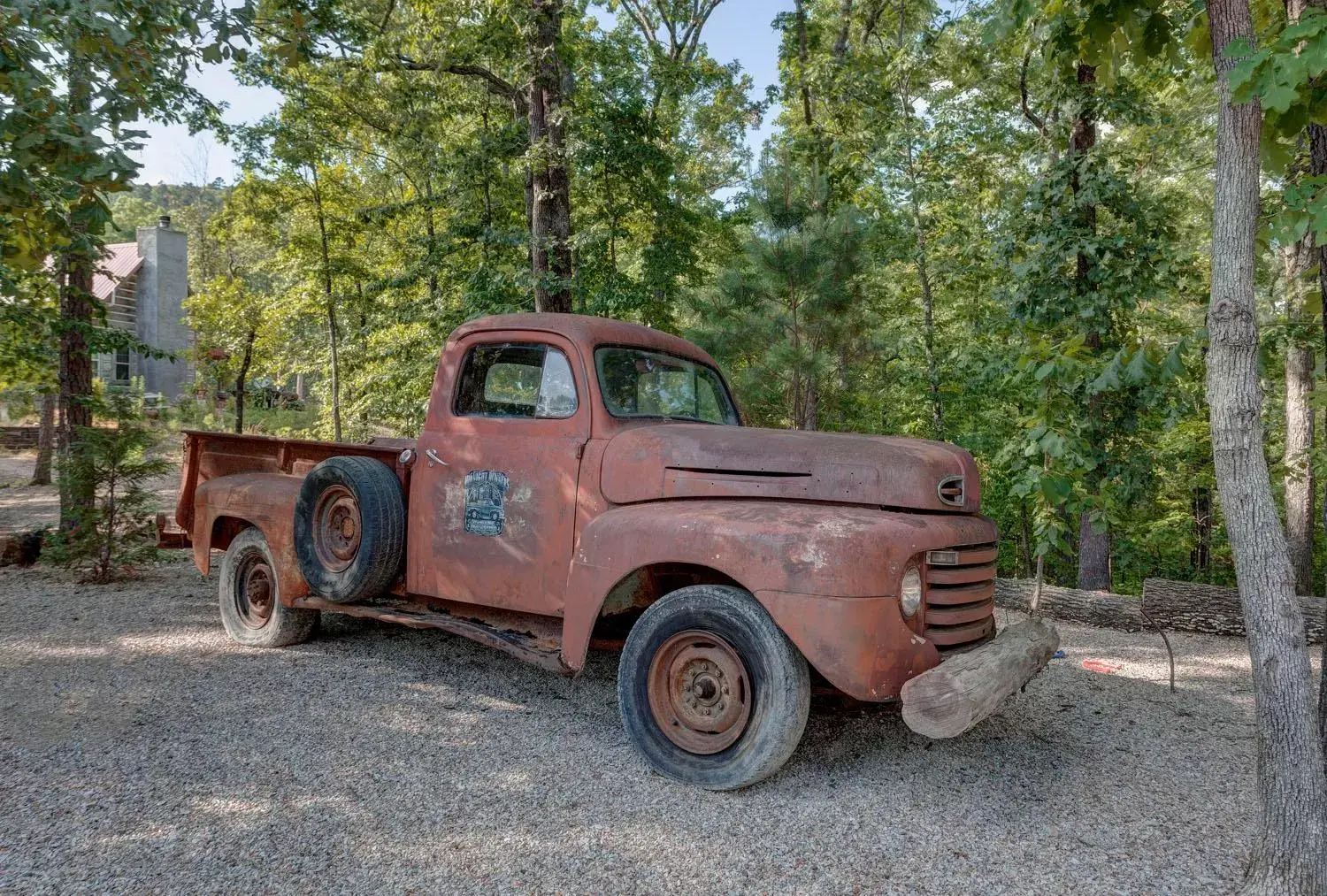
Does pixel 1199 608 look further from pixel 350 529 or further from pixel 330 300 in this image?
pixel 330 300

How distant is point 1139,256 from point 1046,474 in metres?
5.09

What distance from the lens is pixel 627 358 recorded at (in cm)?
446

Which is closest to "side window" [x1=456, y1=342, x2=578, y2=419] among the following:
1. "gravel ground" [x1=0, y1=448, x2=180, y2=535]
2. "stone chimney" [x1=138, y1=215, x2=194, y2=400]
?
"gravel ground" [x1=0, y1=448, x2=180, y2=535]

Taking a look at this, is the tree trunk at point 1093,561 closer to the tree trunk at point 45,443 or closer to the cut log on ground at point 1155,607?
the cut log on ground at point 1155,607

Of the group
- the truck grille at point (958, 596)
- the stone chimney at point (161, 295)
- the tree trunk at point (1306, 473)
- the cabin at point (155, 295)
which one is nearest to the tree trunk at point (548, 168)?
the truck grille at point (958, 596)

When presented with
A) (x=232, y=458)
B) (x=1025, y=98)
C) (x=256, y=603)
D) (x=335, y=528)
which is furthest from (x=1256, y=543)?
(x=1025, y=98)

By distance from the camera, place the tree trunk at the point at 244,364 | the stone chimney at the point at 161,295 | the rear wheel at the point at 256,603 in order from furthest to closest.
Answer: the stone chimney at the point at 161,295
the tree trunk at the point at 244,364
the rear wheel at the point at 256,603

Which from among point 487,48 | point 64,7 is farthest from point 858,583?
point 487,48

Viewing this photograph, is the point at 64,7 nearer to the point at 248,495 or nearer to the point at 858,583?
the point at 248,495

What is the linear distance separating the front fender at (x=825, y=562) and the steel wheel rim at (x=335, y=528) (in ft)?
6.53

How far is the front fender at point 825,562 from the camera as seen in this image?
3.07 m

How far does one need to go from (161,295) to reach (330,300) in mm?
19641

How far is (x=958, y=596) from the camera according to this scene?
344 cm

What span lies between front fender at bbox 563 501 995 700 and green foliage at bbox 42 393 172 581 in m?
5.89
